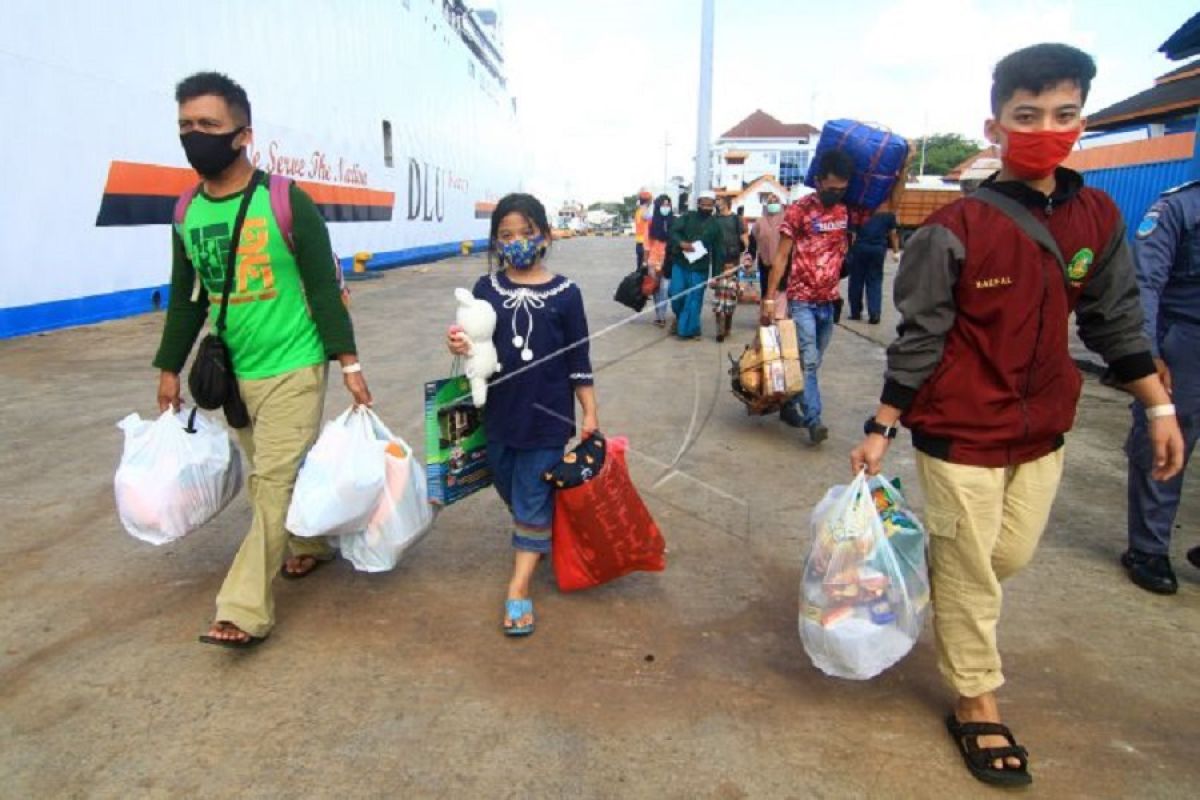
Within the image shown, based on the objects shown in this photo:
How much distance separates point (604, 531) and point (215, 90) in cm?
204

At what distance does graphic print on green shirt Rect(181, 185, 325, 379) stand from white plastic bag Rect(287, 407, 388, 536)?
1.02 feet

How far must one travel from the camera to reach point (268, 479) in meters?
2.87

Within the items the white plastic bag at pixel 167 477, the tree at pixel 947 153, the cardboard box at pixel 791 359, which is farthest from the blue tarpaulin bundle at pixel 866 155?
the tree at pixel 947 153

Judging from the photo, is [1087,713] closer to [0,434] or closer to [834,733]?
[834,733]

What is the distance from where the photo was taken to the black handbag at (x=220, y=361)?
2.80m

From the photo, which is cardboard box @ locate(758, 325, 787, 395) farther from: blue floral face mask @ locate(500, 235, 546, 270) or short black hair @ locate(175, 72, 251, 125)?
short black hair @ locate(175, 72, 251, 125)

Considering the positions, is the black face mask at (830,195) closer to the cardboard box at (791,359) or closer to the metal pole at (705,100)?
the cardboard box at (791,359)

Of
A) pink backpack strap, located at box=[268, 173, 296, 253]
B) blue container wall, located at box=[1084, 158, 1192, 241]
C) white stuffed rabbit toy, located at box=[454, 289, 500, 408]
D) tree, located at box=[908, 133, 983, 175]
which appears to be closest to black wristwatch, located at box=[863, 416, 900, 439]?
white stuffed rabbit toy, located at box=[454, 289, 500, 408]

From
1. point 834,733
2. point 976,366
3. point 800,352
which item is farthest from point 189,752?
point 800,352

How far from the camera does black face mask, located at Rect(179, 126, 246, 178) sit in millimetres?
2746

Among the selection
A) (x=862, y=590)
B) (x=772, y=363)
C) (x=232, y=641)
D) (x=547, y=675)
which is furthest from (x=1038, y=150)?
(x=772, y=363)

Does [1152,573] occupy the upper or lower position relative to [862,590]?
lower

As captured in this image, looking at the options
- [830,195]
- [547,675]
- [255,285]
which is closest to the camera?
[547,675]

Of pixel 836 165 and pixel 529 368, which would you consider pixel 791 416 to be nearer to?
pixel 836 165
